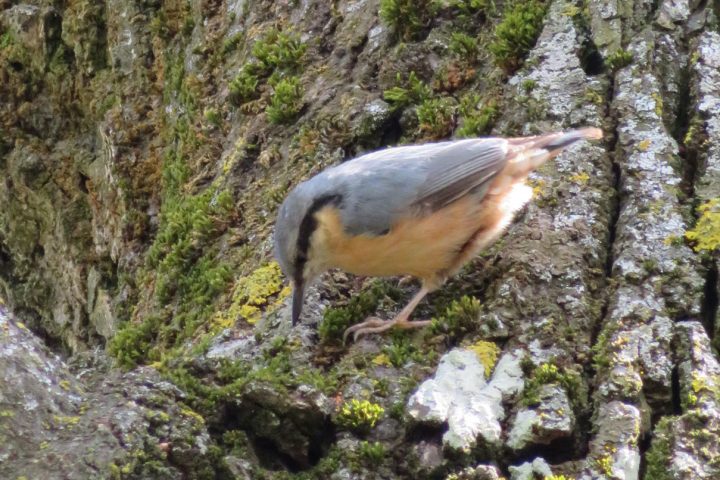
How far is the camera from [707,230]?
3.58 m

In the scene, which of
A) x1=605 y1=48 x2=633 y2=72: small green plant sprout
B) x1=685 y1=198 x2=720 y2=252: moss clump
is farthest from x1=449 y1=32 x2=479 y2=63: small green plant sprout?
x1=685 y1=198 x2=720 y2=252: moss clump

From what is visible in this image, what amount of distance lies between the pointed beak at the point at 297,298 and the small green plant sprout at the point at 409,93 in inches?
41.1

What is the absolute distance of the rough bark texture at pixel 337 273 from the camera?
301 centimetres

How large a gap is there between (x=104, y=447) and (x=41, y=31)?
4290 millimetres

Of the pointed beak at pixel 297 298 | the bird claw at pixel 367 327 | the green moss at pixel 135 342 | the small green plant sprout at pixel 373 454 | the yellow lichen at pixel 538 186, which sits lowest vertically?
the green moss at pixel 135 342

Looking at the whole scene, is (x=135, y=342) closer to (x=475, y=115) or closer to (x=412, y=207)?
(x=412, y=207)

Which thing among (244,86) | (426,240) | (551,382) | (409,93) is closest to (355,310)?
(426,240)

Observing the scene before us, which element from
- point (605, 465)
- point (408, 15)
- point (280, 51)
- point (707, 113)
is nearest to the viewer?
point (605, 465)

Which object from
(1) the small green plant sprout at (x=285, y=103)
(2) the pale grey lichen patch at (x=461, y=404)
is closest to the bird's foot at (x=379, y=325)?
(2) the pale grey lichen patch at (x=461, y=404)

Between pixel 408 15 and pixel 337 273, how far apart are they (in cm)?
127

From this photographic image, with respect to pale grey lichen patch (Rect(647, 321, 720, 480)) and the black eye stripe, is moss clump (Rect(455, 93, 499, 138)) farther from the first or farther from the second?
pale grey lichen patch (Rect(647, 321, 720, 480))

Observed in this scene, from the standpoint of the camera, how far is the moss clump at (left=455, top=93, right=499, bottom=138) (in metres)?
4.36

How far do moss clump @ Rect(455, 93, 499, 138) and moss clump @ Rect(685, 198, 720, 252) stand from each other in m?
1.08

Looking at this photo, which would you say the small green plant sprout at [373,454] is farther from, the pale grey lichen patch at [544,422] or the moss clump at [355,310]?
the moss clump at [355,310]
